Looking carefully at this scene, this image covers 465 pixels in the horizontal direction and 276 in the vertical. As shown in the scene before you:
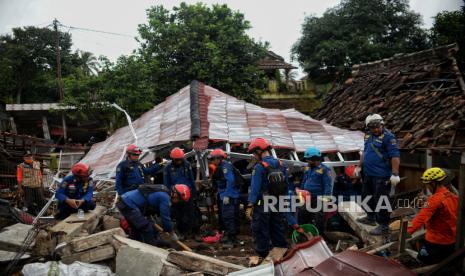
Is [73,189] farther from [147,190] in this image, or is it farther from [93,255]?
[93,255]

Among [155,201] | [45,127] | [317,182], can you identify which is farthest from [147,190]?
[45,127]

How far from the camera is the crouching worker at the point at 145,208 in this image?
6387 millimetres

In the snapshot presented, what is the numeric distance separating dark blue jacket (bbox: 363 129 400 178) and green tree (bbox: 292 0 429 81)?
17.1 metres

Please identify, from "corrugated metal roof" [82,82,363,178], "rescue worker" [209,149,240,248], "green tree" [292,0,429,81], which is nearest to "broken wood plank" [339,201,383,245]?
"rescue worker" [209,149,240,248]

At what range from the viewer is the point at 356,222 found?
6613 mm

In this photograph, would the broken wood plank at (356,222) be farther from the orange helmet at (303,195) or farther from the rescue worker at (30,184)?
the rescue worker at (30,184)

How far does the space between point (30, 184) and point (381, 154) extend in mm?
9400

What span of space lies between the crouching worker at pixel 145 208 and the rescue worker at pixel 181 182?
1.33 m

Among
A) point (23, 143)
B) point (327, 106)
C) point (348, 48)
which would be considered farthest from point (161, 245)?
point (348, 48)

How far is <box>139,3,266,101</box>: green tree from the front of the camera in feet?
58.9

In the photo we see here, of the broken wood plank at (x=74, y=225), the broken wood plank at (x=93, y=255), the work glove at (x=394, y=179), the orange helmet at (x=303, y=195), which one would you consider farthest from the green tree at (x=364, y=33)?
the broken wood plank at (x=93, y=255)

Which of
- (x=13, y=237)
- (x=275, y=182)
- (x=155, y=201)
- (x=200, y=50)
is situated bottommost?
(x=13, y=237)

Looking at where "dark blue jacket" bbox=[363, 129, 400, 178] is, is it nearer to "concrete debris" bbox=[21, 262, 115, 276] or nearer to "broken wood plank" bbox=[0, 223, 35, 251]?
"concrete debris" bbox=[21, 262, 115, 276]

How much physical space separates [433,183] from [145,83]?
13.6 meters
